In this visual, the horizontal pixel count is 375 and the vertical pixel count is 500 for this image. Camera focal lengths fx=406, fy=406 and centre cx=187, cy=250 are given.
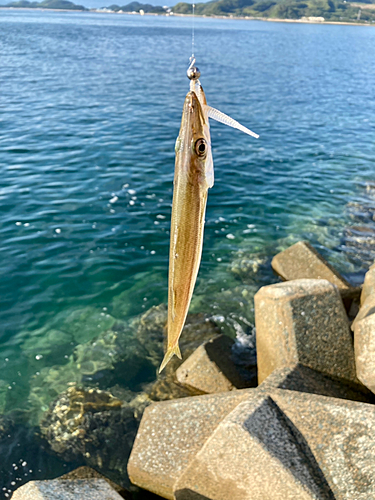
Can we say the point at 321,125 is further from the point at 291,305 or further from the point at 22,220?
the point at 291,305

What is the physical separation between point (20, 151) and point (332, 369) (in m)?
15.6

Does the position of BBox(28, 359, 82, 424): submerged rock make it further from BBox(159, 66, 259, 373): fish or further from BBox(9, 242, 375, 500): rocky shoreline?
BBox(159, 66, 259, 373): fish

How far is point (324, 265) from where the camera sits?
8891mm

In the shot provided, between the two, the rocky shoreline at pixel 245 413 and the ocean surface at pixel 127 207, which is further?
the ocean surface at pixel 127 207

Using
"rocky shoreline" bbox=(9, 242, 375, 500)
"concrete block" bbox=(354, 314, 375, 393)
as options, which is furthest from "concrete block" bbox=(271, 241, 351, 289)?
"concrete block" bbox=(354, 314, 375, 393)

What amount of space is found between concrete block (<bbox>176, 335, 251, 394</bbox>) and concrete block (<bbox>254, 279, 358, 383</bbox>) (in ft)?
2.06

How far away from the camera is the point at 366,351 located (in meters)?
5.38

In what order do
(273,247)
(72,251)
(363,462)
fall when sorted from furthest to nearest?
1. (273,247)
2. (72,251)
3. (363,462)

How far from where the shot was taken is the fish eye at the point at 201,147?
6.72 feet

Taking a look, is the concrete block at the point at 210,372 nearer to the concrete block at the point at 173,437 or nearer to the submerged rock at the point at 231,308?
the concrete block at the point at 173,437

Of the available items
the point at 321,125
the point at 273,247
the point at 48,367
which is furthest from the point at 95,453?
the point at 321,125

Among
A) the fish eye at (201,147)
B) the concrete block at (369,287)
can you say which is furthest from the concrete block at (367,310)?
the fish eye at (201,147)

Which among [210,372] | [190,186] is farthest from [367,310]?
[190,186]

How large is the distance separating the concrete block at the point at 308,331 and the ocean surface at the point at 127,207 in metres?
2.70
